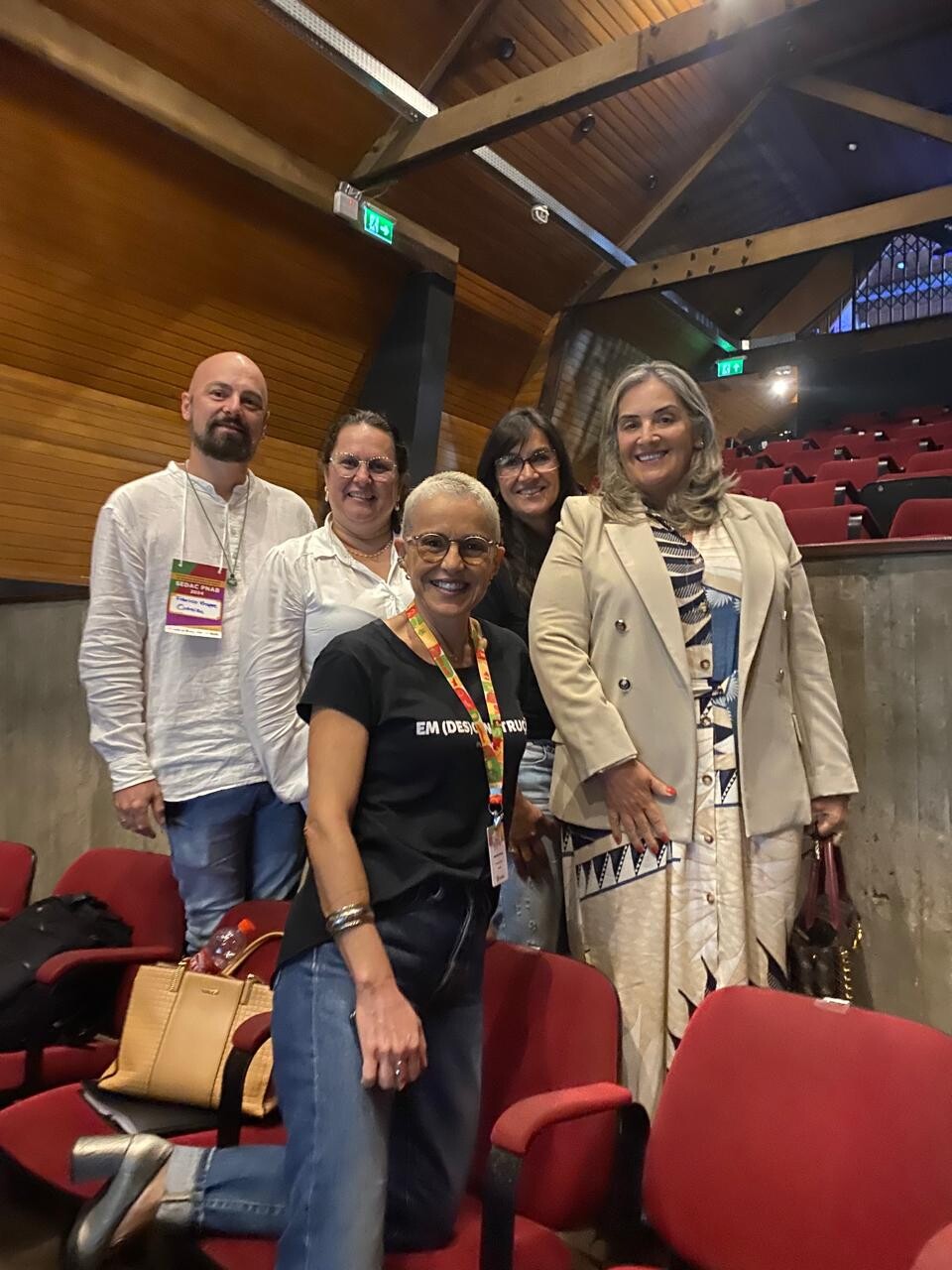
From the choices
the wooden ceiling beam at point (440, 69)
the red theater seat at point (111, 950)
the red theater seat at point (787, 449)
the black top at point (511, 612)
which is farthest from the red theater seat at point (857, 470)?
the red theater seat at point (111, 950)

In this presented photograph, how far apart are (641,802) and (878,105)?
26.9 ft

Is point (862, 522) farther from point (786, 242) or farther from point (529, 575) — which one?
point (786, 242)

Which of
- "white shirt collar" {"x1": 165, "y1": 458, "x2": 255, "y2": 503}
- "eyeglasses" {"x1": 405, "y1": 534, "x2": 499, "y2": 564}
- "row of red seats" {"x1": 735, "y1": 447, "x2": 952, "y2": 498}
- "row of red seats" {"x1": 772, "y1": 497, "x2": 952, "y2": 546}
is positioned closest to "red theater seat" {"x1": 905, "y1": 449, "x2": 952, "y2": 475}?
"row of red seats" {"x1": 735, "y1": 447, "x2": 952, "y2": 498}

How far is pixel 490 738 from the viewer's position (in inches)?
51.4

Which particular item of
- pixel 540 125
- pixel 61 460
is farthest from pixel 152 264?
pixel 540 125

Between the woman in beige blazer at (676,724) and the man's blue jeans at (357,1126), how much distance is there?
0.94ft

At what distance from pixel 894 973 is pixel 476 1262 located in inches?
56.5

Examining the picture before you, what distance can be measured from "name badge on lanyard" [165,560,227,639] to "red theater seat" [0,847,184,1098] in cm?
70

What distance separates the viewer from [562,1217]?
1298 millimetres

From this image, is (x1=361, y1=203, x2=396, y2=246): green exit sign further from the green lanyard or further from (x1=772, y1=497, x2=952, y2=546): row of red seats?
the green lanyard

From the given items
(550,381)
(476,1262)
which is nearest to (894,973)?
(476,1262)

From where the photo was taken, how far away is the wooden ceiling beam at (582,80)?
440 centimetres

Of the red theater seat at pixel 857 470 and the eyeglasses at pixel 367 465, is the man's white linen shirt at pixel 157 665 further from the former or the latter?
the red theater seat at pixel 857 470

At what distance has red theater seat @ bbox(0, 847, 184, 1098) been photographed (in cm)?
189
